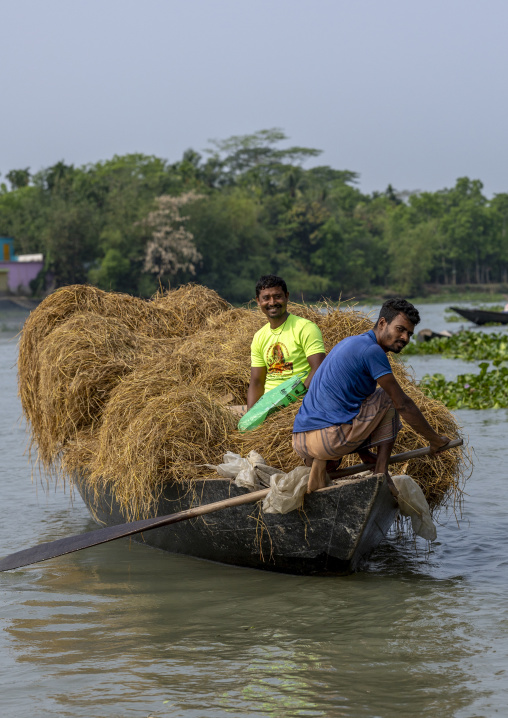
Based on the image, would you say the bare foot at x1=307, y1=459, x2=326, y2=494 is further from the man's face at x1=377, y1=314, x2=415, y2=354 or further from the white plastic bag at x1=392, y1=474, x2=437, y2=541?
the man's face at x1=377, y1=314, x2=415, y2=354

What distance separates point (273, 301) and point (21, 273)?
40.7m

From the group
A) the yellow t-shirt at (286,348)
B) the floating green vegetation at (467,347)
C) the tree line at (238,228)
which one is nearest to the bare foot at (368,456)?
the yellow t-shirt at (286,348)

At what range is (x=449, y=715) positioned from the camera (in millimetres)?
3355

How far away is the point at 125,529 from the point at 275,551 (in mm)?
829

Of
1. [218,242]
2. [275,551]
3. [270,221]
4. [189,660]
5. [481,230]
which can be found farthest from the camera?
[481,230]

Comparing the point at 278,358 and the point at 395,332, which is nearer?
the point at 395,332

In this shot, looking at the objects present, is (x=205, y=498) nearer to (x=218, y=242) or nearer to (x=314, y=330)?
(x=314, y=330)

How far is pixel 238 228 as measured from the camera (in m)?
51.0

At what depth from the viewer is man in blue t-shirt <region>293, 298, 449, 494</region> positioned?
4.23 meters

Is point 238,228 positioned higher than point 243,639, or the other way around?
point 238,228

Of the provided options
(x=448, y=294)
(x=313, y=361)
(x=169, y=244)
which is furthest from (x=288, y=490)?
(x=448, y=294)

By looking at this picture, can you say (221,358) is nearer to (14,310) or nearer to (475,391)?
(475,391)

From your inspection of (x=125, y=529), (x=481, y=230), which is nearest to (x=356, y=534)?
(x=125, y=529)

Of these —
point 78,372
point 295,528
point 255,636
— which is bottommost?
point 255,636
